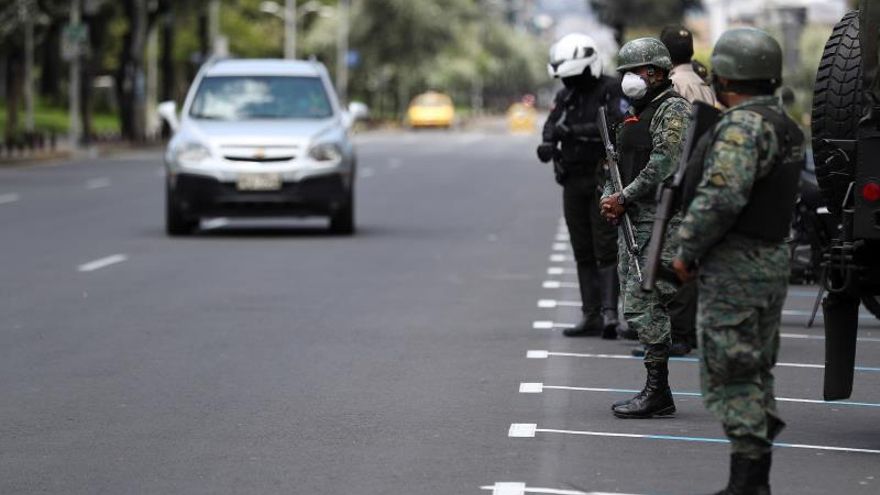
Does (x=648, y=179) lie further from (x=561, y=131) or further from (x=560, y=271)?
(x=560, y=271)

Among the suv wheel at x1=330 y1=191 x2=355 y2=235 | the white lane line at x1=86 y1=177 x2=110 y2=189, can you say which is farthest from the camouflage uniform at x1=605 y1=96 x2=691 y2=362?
the white lane line at x1=86 y1=177 x2=110 y2=189

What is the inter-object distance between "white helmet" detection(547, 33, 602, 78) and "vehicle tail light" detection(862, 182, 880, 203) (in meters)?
4.34

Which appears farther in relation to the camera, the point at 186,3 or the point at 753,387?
the point at 186,3

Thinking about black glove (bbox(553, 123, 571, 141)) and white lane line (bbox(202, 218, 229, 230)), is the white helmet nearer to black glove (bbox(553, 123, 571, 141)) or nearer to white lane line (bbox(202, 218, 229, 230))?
black glove (bbox(553, 123, 571, 141))

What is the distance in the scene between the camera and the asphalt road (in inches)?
340

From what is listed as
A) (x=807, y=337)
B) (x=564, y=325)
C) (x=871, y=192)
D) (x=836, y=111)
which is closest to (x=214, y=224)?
(x=564, y=325)

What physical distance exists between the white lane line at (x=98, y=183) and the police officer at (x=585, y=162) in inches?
873

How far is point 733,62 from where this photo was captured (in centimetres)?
754

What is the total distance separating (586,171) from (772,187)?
616cm

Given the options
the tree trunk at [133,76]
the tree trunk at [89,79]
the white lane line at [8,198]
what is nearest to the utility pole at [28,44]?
the tree trunk at [89,79]

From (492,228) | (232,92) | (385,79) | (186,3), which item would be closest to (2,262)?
(232,92)

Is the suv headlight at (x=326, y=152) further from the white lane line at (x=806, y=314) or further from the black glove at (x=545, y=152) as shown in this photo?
the black glove at (x=545, y=152)

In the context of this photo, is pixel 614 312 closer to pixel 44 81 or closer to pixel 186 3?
pixel 186 3

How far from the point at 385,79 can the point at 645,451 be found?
99443 millimetres
